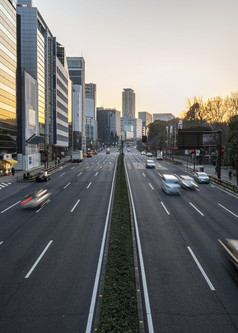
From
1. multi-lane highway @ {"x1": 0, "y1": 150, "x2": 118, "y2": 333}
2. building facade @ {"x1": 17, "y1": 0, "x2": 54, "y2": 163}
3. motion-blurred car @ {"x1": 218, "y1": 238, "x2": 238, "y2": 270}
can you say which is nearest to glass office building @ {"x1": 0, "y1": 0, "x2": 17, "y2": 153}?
building facade @ {"x1": 17, "y1": 0, "x2": 54, "y2": 163}

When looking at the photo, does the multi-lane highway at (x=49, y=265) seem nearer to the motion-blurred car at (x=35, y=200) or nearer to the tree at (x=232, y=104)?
the motion-blurred car at (x=35, y=200)

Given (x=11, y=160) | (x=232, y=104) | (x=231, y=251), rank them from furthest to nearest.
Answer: (x=232, y=104) < (x=11, y=160) < (x=231, y=251)

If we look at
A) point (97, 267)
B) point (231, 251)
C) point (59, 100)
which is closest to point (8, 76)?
point (59, 100)

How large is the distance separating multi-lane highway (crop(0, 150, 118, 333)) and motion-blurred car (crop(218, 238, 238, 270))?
611cm

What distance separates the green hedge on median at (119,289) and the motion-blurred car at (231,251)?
14.6ft

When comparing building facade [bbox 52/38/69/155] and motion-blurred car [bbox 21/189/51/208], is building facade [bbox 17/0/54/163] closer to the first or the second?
building facade [bbox 52/38/69/155]

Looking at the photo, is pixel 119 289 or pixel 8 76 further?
pixel 8 76

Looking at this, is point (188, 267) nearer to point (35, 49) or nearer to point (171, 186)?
point (171, 186)

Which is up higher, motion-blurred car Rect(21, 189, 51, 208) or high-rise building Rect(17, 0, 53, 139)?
high-rise building Rect(17, 0, 53, 139)

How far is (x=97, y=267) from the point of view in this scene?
437 inches

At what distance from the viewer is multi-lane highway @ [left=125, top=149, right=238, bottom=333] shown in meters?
7.72

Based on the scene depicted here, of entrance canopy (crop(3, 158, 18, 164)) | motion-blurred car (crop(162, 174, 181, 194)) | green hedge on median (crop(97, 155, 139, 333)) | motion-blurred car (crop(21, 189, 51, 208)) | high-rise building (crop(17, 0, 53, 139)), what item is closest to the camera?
green hedge on median (crop(97, 155, 139, 333))

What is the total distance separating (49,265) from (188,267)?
6.54 m

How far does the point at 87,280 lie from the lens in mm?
9992
